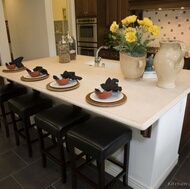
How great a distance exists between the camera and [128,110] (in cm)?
119

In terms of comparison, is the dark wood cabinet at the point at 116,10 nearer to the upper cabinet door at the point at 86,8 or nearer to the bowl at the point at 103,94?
the upper cabinet door at the point at 86,8

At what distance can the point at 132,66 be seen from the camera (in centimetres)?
164

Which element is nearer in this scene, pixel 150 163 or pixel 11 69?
pixel 150 163

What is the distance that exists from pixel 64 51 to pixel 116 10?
2.06 meters

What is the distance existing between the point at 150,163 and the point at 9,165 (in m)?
1.46

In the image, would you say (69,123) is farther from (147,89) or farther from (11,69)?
(11,69)

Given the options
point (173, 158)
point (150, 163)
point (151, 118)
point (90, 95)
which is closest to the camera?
point (151, 118)

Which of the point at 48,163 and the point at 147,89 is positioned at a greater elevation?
the point at 147,89

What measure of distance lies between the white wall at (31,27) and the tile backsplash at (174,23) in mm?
2162

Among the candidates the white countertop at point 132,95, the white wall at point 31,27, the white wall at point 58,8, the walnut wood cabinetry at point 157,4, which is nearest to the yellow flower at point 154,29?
the white countertop at point 132,95

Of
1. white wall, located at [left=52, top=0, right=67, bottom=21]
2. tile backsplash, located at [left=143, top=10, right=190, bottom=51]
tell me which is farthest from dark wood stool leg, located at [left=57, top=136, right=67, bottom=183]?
white wall, located at [left=52, top=0, right=67, bottom=21]

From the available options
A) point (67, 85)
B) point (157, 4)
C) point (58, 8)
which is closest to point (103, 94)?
point (67, 85)

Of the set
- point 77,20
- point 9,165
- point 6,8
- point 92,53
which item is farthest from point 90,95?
point 6,8

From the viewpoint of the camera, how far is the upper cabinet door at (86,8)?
13.7 feet
